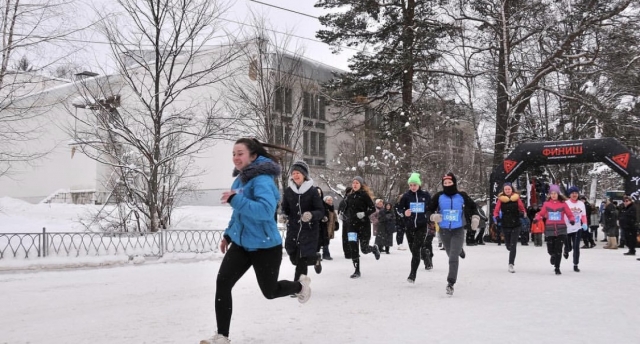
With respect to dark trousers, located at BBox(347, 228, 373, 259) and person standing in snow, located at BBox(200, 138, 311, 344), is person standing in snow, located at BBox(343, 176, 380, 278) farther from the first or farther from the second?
person standing in snow, located at BBox(200, 138, 311, 344)

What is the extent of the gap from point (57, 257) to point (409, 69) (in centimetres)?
2058

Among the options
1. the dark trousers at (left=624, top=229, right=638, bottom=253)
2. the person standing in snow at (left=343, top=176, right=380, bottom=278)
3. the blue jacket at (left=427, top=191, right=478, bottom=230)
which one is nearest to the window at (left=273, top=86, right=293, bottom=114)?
the dark trousers at (left=624, top=229, right=638, bottom=253)

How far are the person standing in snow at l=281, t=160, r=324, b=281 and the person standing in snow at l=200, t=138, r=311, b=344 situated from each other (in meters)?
3.07

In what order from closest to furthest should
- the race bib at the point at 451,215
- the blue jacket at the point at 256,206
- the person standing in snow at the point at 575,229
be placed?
the blue jacket at the point at 256,206
the race bib at the point at 451,215
the person standing in snow at the point at 575,229

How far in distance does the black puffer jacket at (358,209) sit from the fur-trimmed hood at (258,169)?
567 cm

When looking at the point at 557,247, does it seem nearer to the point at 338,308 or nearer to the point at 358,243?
the point at 358,243

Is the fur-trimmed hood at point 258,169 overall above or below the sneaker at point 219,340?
above

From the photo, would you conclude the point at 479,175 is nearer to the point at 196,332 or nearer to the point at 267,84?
the point at 267,84

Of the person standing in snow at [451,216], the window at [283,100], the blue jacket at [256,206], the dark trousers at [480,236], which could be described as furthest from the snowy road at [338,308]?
the window at [283,100]

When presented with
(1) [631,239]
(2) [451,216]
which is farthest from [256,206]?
(1) [631,239]

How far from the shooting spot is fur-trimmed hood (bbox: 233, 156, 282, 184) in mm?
5016

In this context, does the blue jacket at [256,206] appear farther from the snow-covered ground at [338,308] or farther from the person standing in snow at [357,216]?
the person standing in snow at [357,216]

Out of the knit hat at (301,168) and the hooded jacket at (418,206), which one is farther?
the hooded jacket at (418,206)

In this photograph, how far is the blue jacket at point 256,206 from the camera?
4809mm
